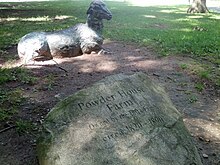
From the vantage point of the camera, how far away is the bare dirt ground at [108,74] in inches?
170

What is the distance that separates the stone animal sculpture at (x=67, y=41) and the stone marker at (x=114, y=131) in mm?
4515

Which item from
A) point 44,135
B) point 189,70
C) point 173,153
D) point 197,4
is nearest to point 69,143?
point 44,135

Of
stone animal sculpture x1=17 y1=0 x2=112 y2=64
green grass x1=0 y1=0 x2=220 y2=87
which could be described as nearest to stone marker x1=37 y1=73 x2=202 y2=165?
green grass x1=0 y1=0 x2=220 y2=87

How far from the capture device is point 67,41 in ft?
27.4

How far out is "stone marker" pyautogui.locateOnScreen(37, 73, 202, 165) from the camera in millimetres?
3066

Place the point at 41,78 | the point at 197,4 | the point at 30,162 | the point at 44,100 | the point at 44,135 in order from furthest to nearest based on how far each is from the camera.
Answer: the point at 197,4 < the point at 41,78 < the point at 44,100 < the point at 30,162 < the point at 44,135

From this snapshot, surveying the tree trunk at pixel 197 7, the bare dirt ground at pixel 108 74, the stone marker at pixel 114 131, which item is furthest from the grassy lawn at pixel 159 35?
the tree trunk at pixel 197 7

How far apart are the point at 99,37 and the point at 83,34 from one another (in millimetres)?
433

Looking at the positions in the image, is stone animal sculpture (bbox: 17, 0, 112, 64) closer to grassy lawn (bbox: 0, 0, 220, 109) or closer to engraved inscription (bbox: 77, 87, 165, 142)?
grassy lawn (bbox: 0, 0, 220, 109)

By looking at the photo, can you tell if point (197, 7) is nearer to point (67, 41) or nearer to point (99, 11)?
point (99, 11)

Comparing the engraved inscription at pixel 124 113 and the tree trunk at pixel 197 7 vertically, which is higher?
the engraved inscription at pixel 124 113

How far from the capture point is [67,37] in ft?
27.6

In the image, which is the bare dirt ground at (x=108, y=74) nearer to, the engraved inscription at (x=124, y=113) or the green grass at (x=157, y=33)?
the green grass at (x=157, y=33)

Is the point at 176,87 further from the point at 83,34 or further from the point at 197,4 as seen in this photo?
the point at 197,4
